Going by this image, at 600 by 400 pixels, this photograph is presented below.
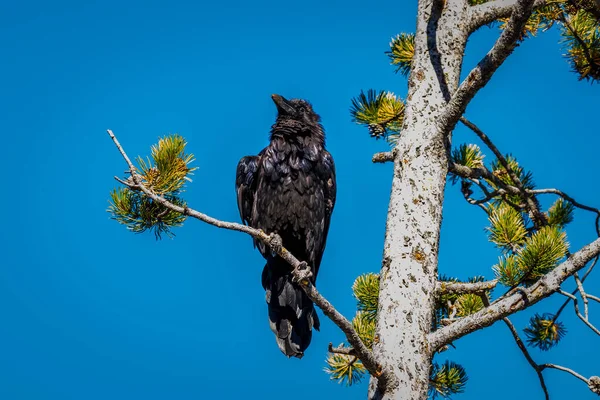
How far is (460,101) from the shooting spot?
3740mm

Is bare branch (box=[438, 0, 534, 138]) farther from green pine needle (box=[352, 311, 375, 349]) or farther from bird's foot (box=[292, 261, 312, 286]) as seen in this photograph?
green pine needle (box=[352, 311, 375, 349])

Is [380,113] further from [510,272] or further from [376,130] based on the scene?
[510,272]

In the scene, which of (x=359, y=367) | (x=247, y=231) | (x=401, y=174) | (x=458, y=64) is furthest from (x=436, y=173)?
(x=359, y=367)

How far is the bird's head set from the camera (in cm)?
579

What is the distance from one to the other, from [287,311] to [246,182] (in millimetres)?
1121

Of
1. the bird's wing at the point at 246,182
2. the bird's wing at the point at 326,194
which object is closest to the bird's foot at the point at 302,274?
the bird's wing at the point at 326,194

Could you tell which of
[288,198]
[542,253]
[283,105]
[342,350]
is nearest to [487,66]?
[542,253]

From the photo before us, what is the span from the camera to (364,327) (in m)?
4.39

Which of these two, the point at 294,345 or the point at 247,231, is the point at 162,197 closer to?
the point at 247,231

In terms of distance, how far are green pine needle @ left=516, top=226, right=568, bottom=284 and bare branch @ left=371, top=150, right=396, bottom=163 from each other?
910mm

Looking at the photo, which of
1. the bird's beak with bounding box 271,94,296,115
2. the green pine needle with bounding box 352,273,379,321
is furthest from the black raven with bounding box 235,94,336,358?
the green pine needle with bounding box 352,273,379,321

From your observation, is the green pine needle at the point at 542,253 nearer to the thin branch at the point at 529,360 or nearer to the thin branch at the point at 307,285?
the thin branch at the point at 529,360

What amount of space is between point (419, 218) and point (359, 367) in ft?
3.78

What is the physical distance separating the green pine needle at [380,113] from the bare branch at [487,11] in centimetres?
70
